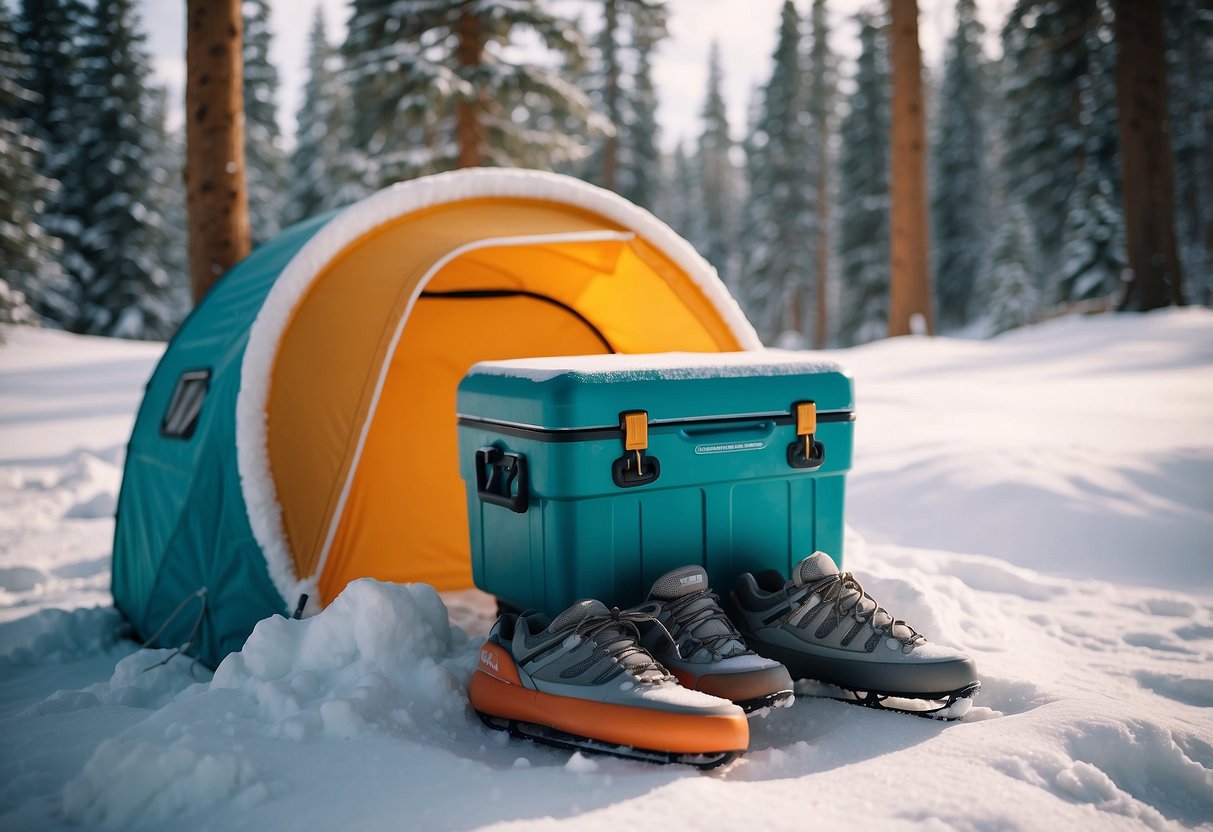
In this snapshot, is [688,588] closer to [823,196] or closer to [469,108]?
[469,108]

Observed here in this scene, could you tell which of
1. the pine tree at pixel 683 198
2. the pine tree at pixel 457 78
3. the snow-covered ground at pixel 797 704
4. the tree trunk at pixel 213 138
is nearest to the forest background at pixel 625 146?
the pine tree at pixel 457 78

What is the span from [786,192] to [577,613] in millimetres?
25082

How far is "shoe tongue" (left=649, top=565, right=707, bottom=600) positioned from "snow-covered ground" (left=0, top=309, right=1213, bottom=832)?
0.39 m

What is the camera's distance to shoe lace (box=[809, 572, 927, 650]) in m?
1.96

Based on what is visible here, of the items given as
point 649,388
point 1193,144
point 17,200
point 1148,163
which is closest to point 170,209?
point 17,200

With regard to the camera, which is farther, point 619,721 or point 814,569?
point 814,569

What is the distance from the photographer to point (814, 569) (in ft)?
6.69

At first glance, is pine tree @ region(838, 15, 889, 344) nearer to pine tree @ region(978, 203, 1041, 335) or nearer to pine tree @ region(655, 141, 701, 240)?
pine tree @ region(978, 203, 1041, 335)

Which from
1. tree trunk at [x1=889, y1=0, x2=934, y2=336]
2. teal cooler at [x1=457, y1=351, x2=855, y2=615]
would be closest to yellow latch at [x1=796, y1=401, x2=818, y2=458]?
teal cooler at [x1=457, y1=351, x2=855, y2=615]

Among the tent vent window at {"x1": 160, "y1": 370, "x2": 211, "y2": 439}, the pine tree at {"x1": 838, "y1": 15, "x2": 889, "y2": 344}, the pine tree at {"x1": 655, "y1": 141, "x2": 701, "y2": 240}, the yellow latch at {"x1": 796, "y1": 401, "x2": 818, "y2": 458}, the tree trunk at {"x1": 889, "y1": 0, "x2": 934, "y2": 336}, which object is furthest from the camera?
the pine tree at {"x1": 655, "y1": 141, "x2": 701, "y2": 240}

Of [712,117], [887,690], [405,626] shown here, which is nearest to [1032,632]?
[887,690]

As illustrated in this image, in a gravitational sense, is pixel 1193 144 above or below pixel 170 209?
above

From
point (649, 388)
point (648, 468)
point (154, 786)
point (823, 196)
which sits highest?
point (823, 196)

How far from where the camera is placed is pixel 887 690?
6.33 feet
